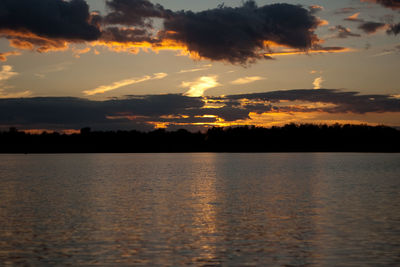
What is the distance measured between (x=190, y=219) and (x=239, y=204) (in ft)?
41.6

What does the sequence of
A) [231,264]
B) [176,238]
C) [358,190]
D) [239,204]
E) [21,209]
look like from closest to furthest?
[231,264], [176,238], [21,209], [239,204], [358,190]

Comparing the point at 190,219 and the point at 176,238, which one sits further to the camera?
the point at 190,219

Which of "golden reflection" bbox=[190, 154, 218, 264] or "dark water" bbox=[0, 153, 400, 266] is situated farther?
"golden reflection" bbox=[190, 154, 218, 264]

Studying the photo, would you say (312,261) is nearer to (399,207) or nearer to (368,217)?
(368,217)

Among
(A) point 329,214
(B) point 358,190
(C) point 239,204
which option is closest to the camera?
(A) point 329,214

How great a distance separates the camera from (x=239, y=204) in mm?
54094

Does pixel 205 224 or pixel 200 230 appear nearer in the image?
pixel 200 230

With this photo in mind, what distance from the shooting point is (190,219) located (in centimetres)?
4250

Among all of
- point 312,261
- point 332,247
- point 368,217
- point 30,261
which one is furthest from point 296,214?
point 30,261

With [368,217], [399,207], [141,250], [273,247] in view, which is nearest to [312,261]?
[273,247]

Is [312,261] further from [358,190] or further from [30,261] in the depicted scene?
[358,190]

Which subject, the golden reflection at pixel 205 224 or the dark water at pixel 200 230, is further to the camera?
the golden reflection at pixel 205 224

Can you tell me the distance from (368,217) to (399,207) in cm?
873

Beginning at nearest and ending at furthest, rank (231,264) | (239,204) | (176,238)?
(231,264)
(176,238)
(239,204)
